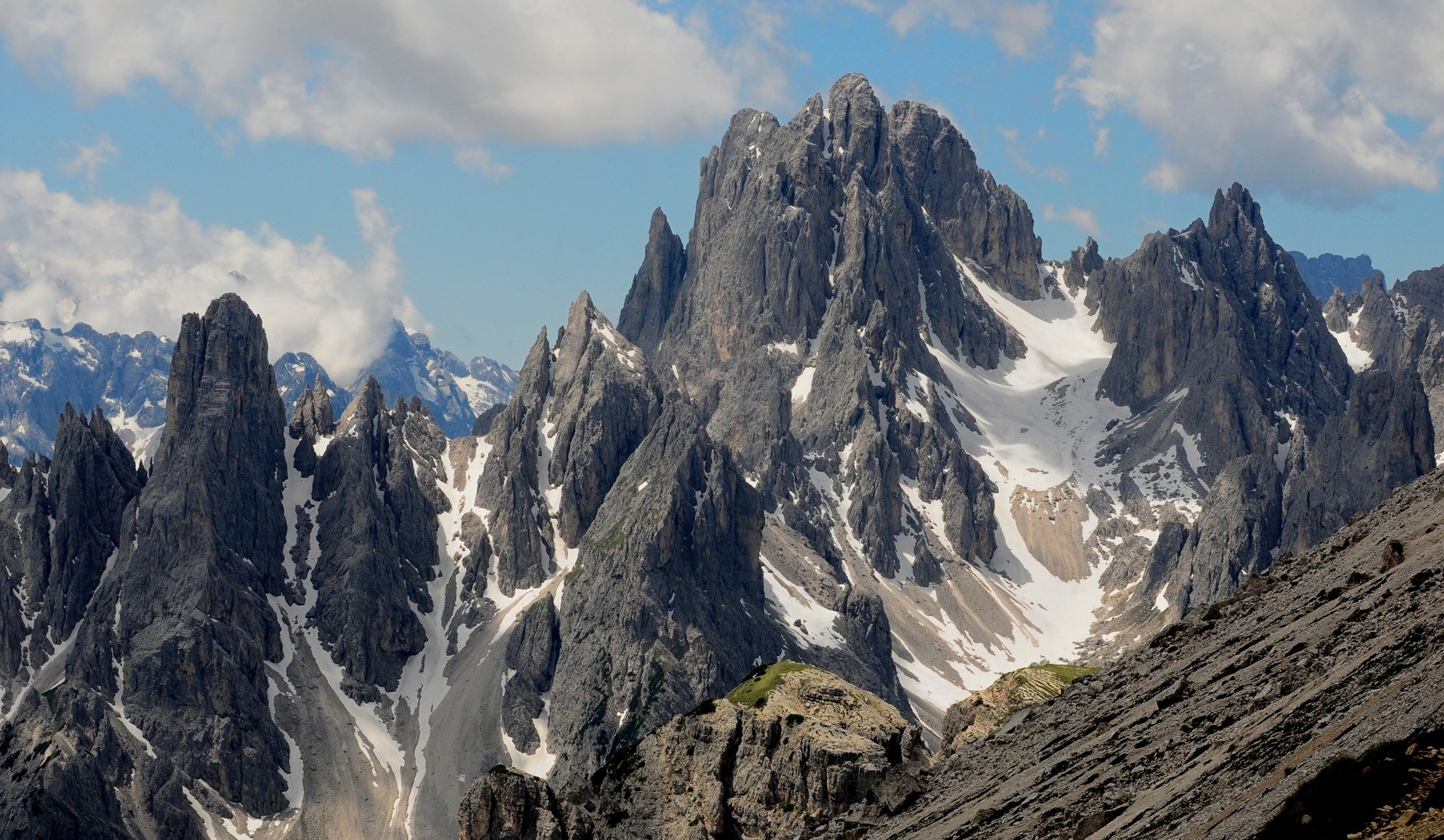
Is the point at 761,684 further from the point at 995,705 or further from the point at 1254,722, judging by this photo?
the point at 1254,722

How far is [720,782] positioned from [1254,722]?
→ 38.8m

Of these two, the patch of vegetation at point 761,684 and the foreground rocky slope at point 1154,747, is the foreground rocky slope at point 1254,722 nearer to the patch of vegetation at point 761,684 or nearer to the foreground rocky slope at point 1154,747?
the foreground rocky slope at point 1154,747

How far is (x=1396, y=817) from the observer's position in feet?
101

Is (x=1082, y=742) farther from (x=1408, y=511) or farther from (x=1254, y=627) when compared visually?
(x=1408, y=511)

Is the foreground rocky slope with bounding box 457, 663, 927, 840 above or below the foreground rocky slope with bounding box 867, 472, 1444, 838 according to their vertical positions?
above

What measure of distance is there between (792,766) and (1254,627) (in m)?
25.4

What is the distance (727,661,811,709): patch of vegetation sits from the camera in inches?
3332

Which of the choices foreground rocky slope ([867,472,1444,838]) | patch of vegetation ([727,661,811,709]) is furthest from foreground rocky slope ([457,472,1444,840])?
patch of vegetation ([727,661,811,709])

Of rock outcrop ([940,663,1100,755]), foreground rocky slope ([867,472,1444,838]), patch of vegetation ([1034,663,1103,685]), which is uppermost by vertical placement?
patch of vegetation ([1034,663,1103,685])

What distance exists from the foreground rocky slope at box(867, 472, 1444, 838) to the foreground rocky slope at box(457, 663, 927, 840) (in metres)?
7.09

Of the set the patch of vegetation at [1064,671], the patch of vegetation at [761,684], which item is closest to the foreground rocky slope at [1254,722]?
the patch of vegetation at [1064,671]

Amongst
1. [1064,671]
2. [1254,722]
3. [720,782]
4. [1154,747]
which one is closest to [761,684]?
[720,782]

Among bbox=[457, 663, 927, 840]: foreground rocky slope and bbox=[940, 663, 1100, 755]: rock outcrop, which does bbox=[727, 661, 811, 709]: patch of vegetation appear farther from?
bbox=[940, 663, 1100, 755]: rock outcrop

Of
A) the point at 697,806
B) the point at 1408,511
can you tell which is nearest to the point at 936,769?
the point at 697,806
